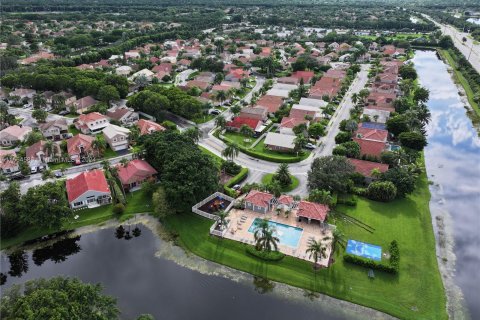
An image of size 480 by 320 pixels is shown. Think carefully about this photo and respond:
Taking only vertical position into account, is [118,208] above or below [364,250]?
below

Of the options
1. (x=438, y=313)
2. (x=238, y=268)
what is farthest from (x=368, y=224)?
(x=238, y=268)

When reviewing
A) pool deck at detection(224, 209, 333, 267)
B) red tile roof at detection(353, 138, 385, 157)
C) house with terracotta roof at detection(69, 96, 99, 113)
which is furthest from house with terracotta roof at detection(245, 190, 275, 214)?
house with terracotta roof at detection(69, 96, 99, 113)

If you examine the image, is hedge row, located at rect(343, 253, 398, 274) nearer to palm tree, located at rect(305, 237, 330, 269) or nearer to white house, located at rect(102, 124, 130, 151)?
palm tree, located at rect(305, 237, 330, 269)

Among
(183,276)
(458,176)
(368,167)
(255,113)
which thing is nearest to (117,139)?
(255,113)

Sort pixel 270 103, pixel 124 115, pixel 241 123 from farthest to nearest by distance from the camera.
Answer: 1. pixel 270 103
2. pixel 124 115
3. pixel 241 123

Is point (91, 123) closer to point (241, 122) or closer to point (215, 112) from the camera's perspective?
point (215, 112)

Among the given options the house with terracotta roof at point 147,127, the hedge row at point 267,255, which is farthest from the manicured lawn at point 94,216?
the house with terracotta roof at point 147,127
